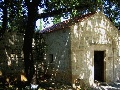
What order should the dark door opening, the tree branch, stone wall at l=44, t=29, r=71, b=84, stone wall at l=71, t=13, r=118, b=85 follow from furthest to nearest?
the dark door opening
stone wall at l=44, t=29, r=71, b=84
stone wall at l=71, t=13, r=118, b=85
the tree branch

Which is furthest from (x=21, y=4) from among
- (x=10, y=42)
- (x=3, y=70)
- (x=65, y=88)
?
(x=65, y=88)

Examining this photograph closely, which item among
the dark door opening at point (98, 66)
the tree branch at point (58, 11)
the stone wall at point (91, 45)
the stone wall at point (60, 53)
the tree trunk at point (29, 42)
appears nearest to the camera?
the tree trunk at point (29, 42)

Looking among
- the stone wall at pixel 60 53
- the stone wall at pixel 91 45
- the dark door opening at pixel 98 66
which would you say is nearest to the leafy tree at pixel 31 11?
the stone wall at pixel 91 45

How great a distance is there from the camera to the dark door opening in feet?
59.7

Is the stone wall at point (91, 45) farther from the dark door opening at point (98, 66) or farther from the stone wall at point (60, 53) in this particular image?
the stone wall at point (60, 53)

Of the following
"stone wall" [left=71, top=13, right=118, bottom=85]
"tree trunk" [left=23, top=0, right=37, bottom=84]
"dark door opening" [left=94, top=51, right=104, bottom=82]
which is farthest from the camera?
"dark door opening" [left=94, top=51, right=104, bottom=82]

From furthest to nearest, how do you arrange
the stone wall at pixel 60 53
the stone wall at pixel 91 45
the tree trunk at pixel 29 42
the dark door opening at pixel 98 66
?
the dark door opening at pixel 98 66, the stone wall at pixel 60 53, the stone wall at pixel 91 45, the tree trunk at pixel 29 42

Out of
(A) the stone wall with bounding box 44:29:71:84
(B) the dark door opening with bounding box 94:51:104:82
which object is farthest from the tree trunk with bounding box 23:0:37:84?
(B) the dark door opening with bounding box 94:51:104:82

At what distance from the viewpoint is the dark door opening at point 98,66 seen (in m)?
18.2

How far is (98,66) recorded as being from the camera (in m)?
18.5

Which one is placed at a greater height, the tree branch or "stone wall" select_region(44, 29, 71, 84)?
the tree branch

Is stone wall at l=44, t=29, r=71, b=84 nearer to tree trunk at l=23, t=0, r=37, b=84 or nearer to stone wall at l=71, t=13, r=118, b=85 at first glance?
stone wall at l=71, t=13, r=118, b=85

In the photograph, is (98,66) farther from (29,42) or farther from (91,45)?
(29,42)

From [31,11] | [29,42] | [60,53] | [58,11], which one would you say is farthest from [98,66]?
[31,11]
